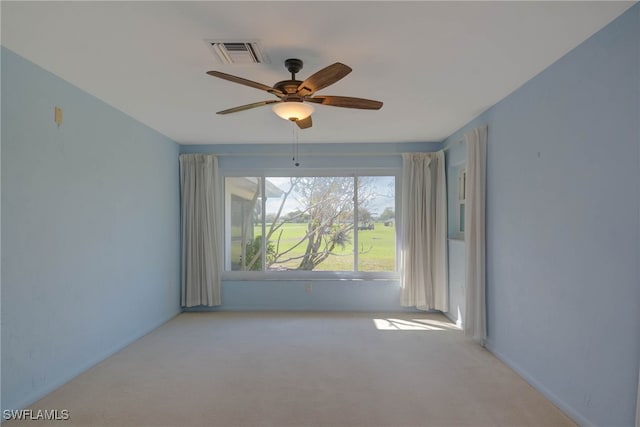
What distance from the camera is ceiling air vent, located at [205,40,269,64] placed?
6.66ft

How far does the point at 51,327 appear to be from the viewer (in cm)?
250

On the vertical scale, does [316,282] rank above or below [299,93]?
below

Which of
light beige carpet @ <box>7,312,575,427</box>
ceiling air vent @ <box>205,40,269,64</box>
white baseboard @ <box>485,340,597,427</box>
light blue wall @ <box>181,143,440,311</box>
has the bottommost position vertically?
light beige carpet @ <box>7,312,575,427</box>

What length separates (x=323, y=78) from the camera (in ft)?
6.44

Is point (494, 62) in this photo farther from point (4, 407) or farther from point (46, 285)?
point (4, 407)

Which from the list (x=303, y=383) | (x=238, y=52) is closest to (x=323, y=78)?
(x=238, y=52)

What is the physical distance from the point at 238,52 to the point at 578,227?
2.31 metres

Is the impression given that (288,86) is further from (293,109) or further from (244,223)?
(244,223)

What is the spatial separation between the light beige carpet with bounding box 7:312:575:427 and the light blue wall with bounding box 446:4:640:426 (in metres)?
0.35

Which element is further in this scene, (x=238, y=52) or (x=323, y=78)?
(x=238, y=52)

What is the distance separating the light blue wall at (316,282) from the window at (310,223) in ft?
0.65

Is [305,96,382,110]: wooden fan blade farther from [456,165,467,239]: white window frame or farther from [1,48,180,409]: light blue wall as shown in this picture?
[456,165,467,239]: white window frame

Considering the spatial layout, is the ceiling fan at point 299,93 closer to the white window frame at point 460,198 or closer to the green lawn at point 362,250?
the white window frame at point 460,198

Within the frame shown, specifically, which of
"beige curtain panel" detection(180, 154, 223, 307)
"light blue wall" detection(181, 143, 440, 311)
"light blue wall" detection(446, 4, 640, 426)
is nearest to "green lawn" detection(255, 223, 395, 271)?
"light blue wall" detection(181, 143, 440, 311)
